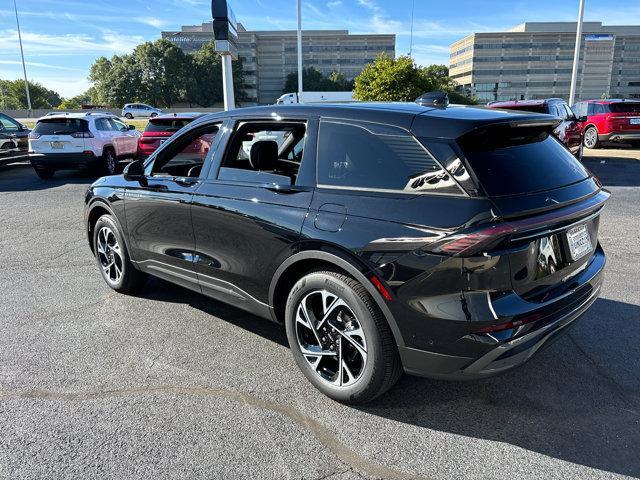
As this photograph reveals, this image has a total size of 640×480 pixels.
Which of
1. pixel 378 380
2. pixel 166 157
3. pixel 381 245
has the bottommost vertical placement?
pixel 378 380

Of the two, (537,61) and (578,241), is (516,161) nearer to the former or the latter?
(578,241)

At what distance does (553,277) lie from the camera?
2.60 m

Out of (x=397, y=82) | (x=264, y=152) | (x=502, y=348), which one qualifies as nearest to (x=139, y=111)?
(x=397, y=82)

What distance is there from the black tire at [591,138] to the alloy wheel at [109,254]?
57.7 feet

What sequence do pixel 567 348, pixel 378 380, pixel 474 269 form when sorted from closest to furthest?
pixel 474 269 < pixel 378 380 < pixel 567 348

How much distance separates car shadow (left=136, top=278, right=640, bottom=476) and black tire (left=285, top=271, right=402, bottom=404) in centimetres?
17

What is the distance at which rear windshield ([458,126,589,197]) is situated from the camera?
8.07ft

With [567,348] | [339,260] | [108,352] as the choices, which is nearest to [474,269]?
[339,260]

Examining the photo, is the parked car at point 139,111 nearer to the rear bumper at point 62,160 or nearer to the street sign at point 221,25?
the street sign at point 221,25

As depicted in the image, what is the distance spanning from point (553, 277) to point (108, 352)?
10.1 ft

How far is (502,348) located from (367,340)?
0.71 m

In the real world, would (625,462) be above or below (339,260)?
below

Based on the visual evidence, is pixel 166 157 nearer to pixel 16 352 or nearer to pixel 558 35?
pixel 16 352

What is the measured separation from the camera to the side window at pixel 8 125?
14.0 meters
